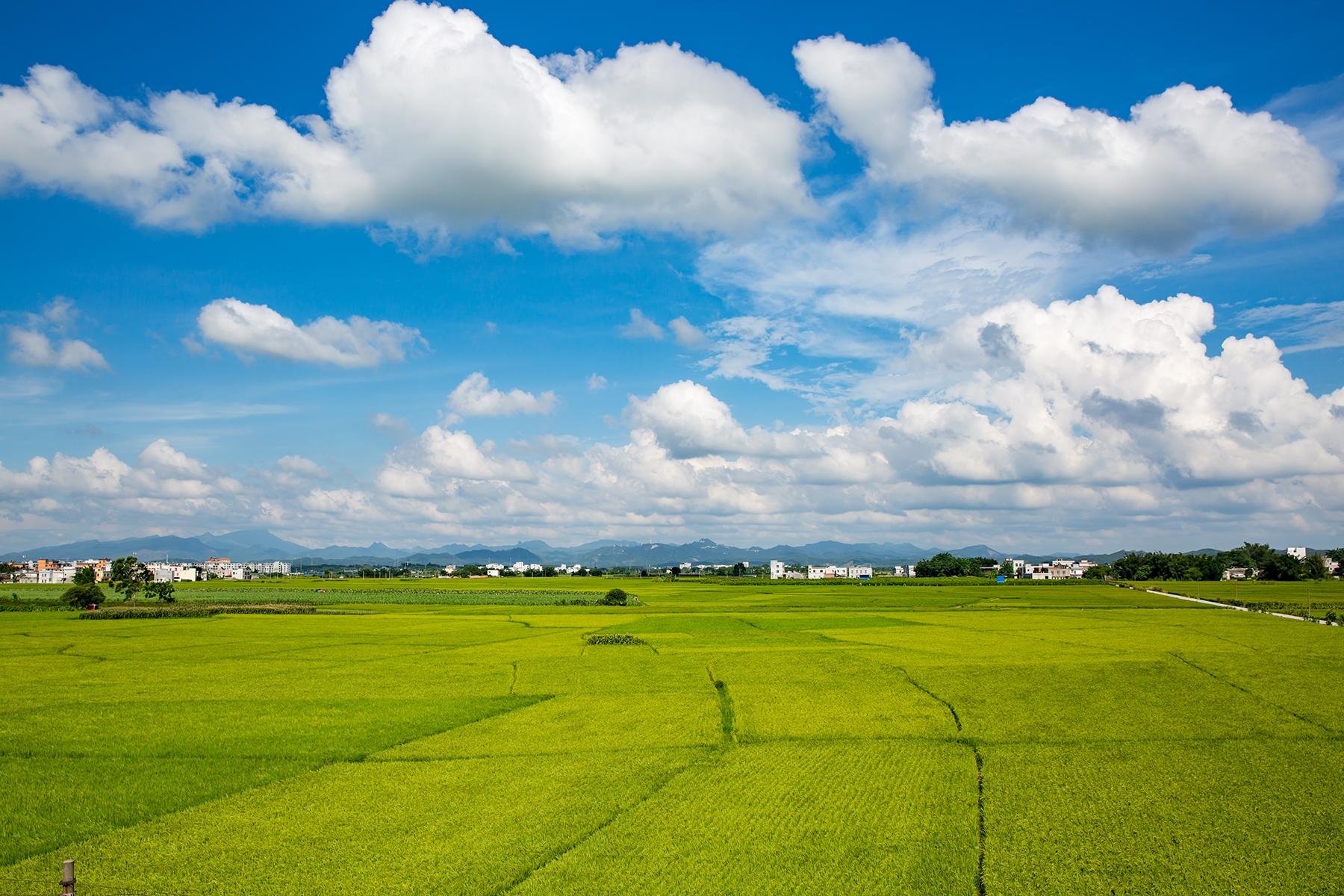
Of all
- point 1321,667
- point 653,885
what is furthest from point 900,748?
point 1321,667

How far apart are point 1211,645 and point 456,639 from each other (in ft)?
137

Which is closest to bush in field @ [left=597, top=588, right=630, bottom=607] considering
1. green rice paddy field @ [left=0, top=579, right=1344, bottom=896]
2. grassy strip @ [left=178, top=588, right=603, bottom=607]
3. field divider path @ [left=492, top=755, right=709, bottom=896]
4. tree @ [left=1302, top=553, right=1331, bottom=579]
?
grassy strip @ [left=178, top=588, right=603, bottom=607]

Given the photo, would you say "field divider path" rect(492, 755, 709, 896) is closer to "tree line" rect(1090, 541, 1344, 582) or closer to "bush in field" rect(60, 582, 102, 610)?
"bush in field" rect(60, 582, 102, 610)

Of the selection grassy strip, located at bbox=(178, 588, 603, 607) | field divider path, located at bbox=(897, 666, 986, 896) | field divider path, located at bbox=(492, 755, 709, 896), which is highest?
field divider path, located at bbox=(492, 755, 709, 896)

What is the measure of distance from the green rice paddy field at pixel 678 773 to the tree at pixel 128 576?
5977 cm

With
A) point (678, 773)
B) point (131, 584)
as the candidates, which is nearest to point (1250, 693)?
point (678, 773)

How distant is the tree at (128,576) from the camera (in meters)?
88.2

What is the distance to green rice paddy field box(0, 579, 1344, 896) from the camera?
12.1 metres

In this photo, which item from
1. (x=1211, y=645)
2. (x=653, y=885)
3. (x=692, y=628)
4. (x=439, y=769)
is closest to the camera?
(x=653, y=885)

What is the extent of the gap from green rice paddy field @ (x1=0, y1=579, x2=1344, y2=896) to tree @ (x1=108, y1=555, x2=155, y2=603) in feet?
196

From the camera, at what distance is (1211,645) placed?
40.7 metres

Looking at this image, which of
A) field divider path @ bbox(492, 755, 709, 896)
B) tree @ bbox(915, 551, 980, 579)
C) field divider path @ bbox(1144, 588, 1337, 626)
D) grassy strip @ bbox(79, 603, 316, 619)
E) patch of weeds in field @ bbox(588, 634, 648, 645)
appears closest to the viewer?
field divider path @ bbox(492, 755, 709, 896)

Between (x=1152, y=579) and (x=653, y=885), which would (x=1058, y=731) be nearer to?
(x=653, y=885)

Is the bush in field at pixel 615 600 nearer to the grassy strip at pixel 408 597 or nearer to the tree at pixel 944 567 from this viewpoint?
the grassy strip at pixel 408 597
